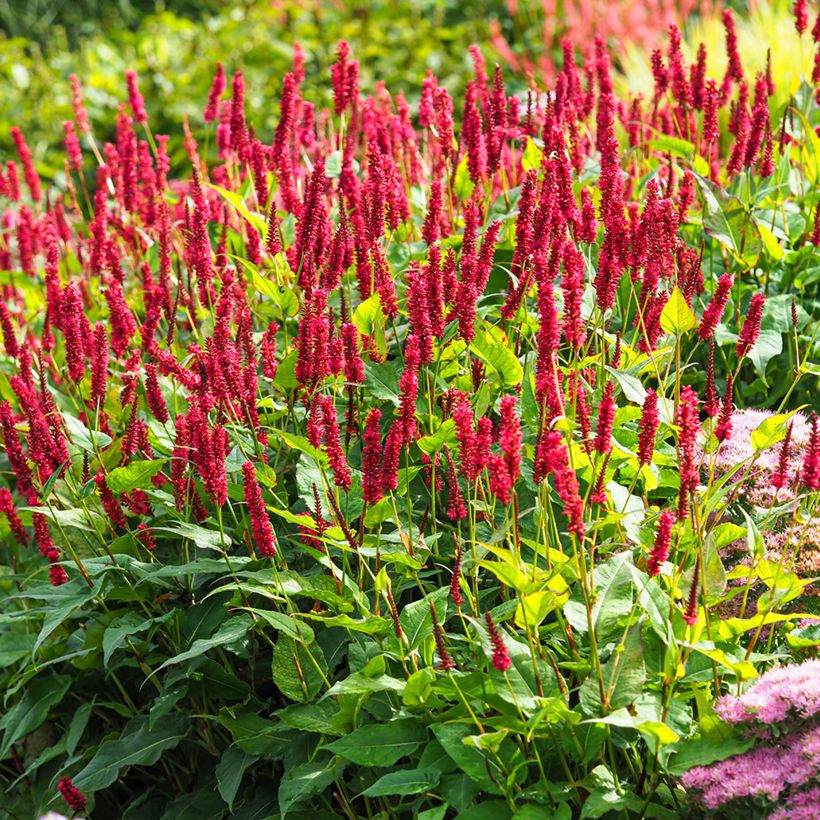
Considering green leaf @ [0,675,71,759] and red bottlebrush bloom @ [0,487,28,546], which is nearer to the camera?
green leaf @ [0,675,71,759]

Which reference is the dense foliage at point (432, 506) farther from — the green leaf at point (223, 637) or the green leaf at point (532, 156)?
the green leaf at point (532, 156)

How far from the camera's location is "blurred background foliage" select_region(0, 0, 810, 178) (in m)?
9.07

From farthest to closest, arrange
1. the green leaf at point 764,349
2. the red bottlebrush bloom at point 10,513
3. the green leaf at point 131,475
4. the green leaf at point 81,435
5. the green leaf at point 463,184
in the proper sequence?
1. the green leaf at point 463,184
2. the green leaf at point 764,349
3. the red bottlebrush bloom at point 10,513
4. the green leaf at point 81,435
5. the green leaf at point 131,475

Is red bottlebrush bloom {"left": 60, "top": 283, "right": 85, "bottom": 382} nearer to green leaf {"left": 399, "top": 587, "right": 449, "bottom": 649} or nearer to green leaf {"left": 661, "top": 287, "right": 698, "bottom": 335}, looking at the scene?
green leaf {"left": 399, "top": 587, "right": 449, "bottom": 649}

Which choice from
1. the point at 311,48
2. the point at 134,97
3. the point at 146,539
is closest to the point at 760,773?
the point at 146,539

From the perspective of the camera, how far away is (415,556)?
2545 millimetres

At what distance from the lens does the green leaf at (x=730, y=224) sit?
3406mm

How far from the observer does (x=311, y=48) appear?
380 inches

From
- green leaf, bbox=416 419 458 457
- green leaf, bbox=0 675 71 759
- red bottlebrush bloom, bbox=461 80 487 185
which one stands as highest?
red bottlebrush bloom, bbox=461 80 487 185

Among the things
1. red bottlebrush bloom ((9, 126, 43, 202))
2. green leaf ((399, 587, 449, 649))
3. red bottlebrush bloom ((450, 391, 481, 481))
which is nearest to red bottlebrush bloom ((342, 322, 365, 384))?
red bottlebrush bloom ((450, 391, 481, 481))

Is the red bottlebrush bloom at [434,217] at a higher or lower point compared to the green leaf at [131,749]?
higher

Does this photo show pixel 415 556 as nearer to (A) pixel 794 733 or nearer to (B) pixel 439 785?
(B) pixel 439 785

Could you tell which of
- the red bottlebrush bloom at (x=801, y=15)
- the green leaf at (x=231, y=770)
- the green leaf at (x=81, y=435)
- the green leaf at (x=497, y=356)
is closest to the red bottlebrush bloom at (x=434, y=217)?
the green leaf at (x=497, y=356)

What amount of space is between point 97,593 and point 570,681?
3.75ft
